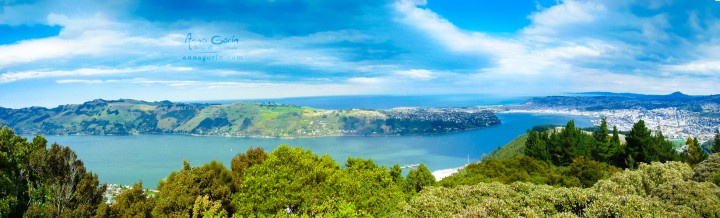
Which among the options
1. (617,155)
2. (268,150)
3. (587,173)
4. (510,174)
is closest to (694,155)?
(617,155)

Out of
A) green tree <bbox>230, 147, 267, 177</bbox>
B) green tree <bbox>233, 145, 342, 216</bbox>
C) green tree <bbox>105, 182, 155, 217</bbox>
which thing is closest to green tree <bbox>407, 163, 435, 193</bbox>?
green tree <bbox>230, 147, 267, 177</bbox>

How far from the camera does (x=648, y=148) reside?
122 ft

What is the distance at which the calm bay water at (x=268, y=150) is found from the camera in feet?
351

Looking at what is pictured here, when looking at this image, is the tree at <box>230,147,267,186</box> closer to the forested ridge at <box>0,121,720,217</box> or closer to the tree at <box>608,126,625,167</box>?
the forested ridge at <box>0,121,720,217</box>

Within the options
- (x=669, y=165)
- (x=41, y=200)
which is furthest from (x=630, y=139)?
(x=41, y=200)

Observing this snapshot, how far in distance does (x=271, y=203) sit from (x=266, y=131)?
183 meters

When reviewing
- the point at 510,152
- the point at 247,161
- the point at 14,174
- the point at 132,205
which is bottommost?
the point at 510,152

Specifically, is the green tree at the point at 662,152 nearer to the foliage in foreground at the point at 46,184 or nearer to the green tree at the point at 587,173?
the green tree at the point at 587,173

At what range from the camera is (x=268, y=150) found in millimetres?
133125

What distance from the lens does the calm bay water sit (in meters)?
107

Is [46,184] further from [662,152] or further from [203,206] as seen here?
[662,152]

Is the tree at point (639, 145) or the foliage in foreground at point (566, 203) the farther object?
the tree at point (639, 145)

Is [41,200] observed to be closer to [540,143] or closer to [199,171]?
[199,171]

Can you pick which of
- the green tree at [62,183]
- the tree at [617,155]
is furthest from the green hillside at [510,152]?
the green tree at [62,183]
